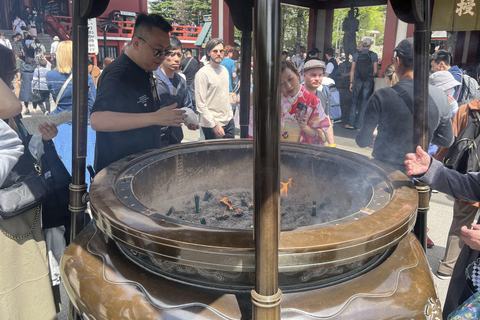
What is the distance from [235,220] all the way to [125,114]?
860 mm

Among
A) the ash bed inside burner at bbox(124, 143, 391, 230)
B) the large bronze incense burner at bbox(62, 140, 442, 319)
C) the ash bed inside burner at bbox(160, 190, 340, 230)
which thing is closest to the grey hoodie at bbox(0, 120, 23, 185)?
the large bronze incense burner at bbox(62, 140, 442, 319)

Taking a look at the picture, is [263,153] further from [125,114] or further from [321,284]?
[125,114]

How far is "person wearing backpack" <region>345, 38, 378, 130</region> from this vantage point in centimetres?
720

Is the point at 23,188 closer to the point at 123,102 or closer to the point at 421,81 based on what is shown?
the point at 123,102

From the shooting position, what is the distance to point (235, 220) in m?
2.03

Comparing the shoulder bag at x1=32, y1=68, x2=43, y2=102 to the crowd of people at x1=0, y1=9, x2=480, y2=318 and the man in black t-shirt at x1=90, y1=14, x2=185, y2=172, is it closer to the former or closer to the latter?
the crowd of people at x1=0, y1=9, x2=480, y2=318

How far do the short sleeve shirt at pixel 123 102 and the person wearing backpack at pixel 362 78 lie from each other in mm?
5724

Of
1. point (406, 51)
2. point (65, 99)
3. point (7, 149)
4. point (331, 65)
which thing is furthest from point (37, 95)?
point (406, 51)

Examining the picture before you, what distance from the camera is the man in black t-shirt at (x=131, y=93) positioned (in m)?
2.10

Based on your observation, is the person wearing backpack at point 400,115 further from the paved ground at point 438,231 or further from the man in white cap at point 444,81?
the man in white cap at point 444,81

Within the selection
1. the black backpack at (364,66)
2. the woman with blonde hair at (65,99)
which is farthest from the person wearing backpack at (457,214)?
the black backpack at (364,66)

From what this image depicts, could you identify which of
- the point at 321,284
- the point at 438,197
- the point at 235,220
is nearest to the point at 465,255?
the point at 321,284

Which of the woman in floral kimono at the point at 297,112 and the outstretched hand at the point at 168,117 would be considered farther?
the woman in floral kimono at the point at 297,112

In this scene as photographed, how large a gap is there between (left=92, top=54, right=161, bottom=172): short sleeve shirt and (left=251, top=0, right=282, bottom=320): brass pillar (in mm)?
1509
